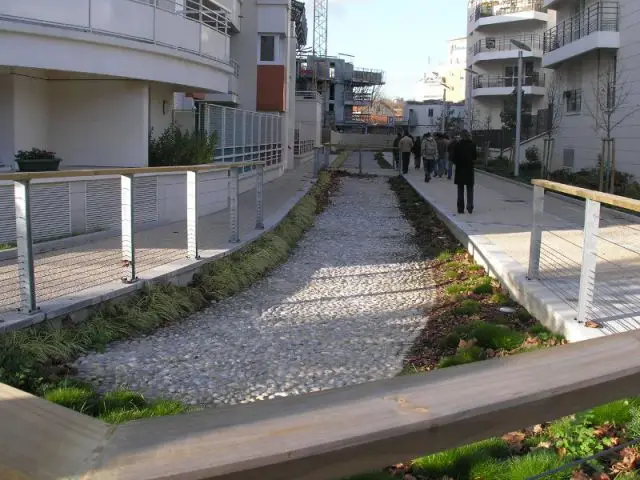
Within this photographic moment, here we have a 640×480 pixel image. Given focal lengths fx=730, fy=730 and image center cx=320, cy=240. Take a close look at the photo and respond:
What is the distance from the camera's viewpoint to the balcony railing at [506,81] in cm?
5431

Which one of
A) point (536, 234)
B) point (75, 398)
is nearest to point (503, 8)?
point (536, 234)

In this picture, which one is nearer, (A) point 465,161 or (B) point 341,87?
(A) point 465,161

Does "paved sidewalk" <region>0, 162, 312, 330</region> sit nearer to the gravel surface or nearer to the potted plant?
the gravel surface

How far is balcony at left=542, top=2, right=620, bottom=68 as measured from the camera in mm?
26875

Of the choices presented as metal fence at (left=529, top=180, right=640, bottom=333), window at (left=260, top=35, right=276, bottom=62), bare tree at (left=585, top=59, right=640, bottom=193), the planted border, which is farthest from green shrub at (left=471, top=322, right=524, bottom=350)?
window at (left=260, top=35, right=276, bottom=62)

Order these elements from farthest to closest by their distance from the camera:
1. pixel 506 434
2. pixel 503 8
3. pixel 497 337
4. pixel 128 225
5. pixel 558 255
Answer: pixel 503 8, pixel 558 255, pixel 128 225, pixel 497 337, pixel 506 434

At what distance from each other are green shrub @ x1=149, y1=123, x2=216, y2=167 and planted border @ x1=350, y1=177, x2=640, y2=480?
19.1ft

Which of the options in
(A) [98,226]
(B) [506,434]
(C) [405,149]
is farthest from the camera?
(C) [405,149]

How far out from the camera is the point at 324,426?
1.70m

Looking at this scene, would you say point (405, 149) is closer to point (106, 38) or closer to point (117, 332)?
point (106, 38)

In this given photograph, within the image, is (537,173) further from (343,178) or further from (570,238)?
(570,238)

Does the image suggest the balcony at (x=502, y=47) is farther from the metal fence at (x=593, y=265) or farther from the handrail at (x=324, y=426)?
the handrail at (x=324, y=426)

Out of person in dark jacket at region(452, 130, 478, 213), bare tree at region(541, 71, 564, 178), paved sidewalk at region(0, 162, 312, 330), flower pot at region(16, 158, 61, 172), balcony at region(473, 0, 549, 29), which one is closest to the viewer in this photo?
paved sidewalk at region(0, 162, 312, 330)

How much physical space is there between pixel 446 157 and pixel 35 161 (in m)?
20.4
